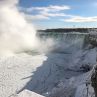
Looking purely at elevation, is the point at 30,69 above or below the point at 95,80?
below

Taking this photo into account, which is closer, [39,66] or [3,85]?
[3,85]

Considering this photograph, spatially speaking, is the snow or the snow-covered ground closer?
the snow

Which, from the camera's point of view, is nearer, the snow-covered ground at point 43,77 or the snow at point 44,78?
the snow at point 44,78

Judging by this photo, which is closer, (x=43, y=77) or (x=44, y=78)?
(x=44, y=78)

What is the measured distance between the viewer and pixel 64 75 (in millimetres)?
16203

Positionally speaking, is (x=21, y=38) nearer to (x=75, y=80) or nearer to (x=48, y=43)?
(x=48, y=43)

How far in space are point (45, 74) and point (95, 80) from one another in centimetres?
1293

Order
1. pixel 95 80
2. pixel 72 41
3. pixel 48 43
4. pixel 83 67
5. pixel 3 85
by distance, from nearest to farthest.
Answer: pixel 95 80 → pixel 3 85 → pixel 83 67 → pixel 72 41 → pixel 48 43

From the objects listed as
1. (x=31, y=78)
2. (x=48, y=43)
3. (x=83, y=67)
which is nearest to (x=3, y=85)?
(x=31, y=78)

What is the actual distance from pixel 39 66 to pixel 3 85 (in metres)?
4.92

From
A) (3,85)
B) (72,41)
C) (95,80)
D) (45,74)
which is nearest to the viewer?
(95,80)

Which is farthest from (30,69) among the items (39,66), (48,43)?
(48,43)

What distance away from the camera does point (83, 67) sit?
57.1ft

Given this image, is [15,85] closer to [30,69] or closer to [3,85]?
[3,85]
